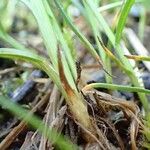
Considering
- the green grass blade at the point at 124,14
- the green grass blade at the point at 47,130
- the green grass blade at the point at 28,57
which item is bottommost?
the green grass blade at the point at 47,130

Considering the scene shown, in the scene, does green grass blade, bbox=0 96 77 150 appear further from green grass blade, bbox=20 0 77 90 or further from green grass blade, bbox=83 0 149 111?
green grass blade, bbox=83 0 149 111

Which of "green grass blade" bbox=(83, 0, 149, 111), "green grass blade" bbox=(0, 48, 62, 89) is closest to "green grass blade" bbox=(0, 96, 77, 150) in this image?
"green grass blade" bbox=(0, 48, 62, 89)

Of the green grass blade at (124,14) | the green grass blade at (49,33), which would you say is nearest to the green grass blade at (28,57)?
the green grass blade at (49,33)

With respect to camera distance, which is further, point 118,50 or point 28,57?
point 118,50

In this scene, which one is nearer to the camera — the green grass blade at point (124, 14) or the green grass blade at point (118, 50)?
the green grass blade at point (124, 14)

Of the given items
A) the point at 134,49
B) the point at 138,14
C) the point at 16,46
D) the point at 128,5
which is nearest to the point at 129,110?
the point at 128,5

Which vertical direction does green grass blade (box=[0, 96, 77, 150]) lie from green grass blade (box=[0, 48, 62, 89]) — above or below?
below

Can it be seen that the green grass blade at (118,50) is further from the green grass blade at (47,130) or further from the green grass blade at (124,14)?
the green grass blade at (47,130)

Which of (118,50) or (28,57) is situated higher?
(28,57)

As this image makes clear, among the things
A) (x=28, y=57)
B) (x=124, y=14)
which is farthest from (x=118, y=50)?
(x=28, y=57)

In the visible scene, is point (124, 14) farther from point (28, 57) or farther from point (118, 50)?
point (28, 57)

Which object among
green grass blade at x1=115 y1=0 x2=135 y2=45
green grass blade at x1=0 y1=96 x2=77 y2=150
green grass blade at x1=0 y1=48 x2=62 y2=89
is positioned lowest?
green grass blade at x1=0 y1=96 x2=77 y2=150
